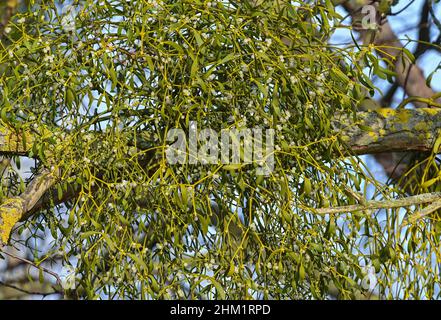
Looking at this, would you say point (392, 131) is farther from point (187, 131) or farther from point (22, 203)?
point (22, 203)

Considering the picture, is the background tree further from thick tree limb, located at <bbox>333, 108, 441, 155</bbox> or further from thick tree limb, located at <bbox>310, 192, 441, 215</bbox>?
thick tree limb, located at <bbox>333, 108, 441, 155</bbox>

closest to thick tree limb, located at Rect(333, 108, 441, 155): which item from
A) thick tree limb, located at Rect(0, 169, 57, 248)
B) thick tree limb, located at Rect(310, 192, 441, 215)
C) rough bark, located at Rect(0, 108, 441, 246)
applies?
rough bark, located at Rect(0, 108, 441, 246)

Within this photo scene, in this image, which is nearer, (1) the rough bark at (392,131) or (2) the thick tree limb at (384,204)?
(2) the thick tree limb at (384,204)

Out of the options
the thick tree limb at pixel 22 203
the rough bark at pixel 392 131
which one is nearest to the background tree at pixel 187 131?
the thick tree limb at pixel 22 203

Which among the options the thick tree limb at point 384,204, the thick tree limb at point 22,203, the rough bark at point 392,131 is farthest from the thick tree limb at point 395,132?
the thick tree limb at point 22,203

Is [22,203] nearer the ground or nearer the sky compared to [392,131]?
nearer the ground

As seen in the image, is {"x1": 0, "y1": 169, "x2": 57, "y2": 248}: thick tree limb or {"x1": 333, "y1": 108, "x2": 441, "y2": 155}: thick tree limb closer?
{"x1": 0, "y1": 169, "x2": 57, "y2": 248}: thick tree limb

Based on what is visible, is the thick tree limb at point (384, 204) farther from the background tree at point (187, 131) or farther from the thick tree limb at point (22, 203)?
the thick tree limb at point (22, 203)

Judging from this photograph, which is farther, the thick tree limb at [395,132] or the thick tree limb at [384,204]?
the thick tree limb at [395,132]

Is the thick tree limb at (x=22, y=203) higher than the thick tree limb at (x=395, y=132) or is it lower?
lower

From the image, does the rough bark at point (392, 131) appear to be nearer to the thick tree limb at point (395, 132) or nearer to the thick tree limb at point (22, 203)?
the thick tree limb at point (395, 132)

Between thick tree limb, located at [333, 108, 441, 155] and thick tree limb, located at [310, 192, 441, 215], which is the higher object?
thick tree limb, located at [333, 108, 441, 155]

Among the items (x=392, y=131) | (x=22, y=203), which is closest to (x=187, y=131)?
(x=22, y=203)

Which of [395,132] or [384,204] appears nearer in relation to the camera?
[384,204]
